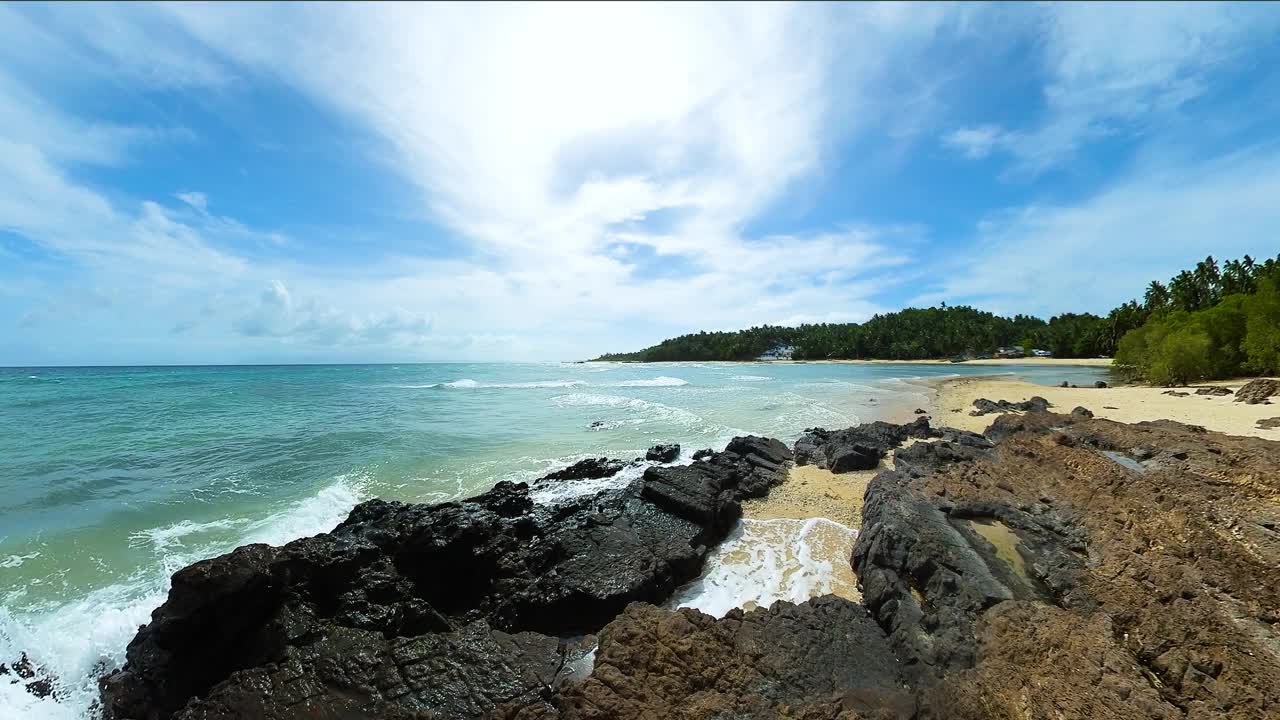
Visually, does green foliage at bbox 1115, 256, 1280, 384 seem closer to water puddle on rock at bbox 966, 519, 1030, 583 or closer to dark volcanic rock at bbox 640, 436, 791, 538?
dark volcanic rock at bbox 640, 436, 791, 538

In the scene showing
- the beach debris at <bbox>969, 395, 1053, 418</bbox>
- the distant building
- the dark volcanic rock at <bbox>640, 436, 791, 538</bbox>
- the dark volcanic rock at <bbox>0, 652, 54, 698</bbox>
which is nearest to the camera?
the dark volcanic rock at <bbox>0, 652, 54, 698</bbox>

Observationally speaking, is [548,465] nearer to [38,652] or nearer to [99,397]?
[38,652]

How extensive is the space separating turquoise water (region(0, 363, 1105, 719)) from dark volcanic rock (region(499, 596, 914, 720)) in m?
6.55

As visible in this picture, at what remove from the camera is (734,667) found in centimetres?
470

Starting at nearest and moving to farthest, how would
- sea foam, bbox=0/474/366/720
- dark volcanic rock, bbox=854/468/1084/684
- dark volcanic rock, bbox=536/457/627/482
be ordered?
dark volcanic rock, bbox=854/468/1084/684 → sea foam, bbox=0/474/366/720 → dark volcanic rock, bbox=536/457/627/482

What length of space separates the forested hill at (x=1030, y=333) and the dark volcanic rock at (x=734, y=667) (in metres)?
47.2

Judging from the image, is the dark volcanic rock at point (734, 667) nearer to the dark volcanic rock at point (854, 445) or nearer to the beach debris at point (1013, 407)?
the dark volcanic rock at point (854, 445)

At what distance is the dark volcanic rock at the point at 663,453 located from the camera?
16188 mm

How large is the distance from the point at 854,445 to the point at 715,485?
19.6 ft

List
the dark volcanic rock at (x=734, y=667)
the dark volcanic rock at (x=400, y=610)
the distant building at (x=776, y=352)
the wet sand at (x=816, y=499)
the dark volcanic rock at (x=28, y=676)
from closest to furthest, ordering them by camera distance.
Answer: the dark volcanic rock at (x=734, y=667) → the dark volcanic rock at (x=400, y=610) → the dark volcanic rock at (x=28, y=676) → the wet sand at (x=816, y=499) → the distant building at (x=776, y=352)

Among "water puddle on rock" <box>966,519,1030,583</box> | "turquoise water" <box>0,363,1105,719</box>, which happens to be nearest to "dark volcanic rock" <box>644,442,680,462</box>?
"turquoise water" <box>0,363,1105,719</box>

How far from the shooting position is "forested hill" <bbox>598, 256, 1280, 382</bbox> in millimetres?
36250

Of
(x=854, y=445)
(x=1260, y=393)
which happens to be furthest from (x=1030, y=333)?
(x=854, y=445)

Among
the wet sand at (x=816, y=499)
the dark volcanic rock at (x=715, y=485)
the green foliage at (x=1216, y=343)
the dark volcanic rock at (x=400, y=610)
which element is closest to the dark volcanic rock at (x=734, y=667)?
the dark volcanic rock at (x=400, y=610)
